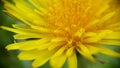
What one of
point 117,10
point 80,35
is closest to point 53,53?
point 80,35

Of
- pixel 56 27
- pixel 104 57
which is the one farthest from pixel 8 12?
pixel 104 57

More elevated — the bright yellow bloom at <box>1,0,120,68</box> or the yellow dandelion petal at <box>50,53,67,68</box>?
the bright yellow bloom at <box>1,0,120,68</box>

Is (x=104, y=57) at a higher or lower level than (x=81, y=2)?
lower

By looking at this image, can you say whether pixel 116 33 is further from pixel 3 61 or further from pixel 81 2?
pixel 3 61

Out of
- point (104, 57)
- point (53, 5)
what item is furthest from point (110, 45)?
point (53, 5)

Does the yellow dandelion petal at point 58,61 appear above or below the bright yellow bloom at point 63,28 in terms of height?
below

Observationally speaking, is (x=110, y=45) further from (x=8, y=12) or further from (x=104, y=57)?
(x=8, y=12)
